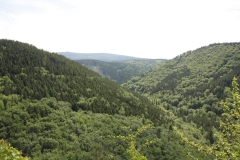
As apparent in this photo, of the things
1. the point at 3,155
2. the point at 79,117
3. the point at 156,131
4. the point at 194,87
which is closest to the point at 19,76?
the point at 79,117

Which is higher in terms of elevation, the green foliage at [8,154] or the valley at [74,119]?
the green foliage at [8,154]

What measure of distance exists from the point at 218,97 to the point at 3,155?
144 metres

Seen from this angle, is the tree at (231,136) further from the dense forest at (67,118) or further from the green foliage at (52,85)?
the green foliage at (52,85)

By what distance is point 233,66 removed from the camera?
571ft

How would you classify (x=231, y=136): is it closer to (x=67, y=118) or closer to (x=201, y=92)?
(x=67, y=118)

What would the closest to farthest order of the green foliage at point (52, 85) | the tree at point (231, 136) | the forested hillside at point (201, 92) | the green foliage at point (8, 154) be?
the green foliage at point (8, 154), the tree at point (231, 136), the green foliage at point (52, 85), the forested hillside at point (201, 92)

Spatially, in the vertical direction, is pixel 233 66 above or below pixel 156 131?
above

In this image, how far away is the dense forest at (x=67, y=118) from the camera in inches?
1823

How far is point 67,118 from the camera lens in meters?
60.4

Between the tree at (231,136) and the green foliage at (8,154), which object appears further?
the tree at (231,136)

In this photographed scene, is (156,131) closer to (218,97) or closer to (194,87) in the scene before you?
(218,97)

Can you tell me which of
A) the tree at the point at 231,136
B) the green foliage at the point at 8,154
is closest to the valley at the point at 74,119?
the tree at the point at 231,136

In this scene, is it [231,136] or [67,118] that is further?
[67,118]

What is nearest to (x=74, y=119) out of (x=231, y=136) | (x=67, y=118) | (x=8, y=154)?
(x=67, y=118)
